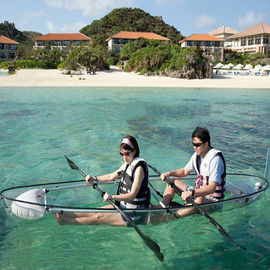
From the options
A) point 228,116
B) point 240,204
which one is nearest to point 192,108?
point 228,116

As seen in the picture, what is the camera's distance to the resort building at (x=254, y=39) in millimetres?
73562

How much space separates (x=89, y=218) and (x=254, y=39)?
82384 millimetres

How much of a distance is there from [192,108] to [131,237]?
51.9ft

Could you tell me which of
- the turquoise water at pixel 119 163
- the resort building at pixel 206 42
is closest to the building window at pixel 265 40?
the resort building at pixel 206 42

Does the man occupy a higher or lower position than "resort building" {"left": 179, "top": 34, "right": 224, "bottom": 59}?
lower

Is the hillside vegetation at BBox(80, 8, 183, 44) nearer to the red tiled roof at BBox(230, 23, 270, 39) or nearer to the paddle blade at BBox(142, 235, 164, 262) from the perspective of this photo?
the red tiled roof at BBox(230, 23, 270, 39)

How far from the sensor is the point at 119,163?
901 cm

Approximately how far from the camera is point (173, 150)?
10188 millimetres

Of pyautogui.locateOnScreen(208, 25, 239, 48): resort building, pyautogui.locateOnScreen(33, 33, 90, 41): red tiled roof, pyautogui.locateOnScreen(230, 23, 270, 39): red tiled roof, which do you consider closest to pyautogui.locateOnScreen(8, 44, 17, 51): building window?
pyautogui.locateOnScreen(33, 33, 90, 41): red tiled roof

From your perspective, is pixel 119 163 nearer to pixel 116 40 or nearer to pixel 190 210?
pixel 190 210

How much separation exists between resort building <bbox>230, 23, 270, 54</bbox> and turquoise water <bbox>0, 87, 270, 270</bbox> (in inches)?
2363

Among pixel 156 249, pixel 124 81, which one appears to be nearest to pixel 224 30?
pixel 124 81

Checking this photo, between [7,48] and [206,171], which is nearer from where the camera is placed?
[206,171]

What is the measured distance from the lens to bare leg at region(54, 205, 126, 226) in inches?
178
